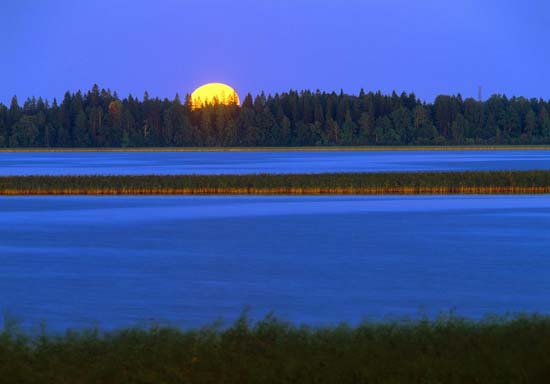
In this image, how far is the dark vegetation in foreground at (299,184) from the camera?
5259 centimetres

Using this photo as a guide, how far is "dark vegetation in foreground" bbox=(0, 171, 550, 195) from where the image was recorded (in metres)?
52.6

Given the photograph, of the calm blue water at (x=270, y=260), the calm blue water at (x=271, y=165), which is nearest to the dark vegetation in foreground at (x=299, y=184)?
the calm blue water at (x=270, y=260)

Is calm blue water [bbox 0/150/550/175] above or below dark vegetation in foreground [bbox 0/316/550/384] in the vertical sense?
below

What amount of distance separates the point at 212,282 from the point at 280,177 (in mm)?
30320

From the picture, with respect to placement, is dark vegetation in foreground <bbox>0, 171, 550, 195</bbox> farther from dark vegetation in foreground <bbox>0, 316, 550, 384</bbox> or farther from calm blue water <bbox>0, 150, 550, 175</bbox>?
dark vegetation in foreground <bbox>0, 316, 550, 384</bbox>

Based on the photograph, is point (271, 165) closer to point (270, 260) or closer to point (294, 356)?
point (270, 260)

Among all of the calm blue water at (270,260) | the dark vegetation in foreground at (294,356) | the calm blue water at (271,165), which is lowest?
the calm blue water at (271,165)

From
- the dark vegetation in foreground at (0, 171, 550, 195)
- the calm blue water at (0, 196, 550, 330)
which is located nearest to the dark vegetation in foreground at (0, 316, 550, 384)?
the calm blue water at (0, 196, 550, 330)

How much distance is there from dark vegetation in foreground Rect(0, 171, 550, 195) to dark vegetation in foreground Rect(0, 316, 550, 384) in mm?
38597

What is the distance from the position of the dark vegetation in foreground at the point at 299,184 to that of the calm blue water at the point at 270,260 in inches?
174

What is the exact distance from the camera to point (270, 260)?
27844 millimetres

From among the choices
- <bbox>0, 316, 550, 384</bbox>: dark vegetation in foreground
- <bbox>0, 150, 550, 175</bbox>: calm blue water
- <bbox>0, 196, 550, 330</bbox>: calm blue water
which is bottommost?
<bbox>0, 150, 550, 175</bbox>: calm blue water

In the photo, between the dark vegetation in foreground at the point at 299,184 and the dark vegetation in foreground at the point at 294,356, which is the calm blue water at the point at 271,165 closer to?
the dark vegetation in foreground at the point at 299,184

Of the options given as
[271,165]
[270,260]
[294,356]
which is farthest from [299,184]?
[271,165]
